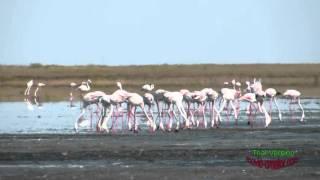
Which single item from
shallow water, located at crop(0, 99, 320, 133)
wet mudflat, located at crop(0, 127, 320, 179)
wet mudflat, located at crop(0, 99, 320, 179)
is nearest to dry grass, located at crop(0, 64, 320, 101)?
shallow water, located at crop(0, 99, 320, 133)

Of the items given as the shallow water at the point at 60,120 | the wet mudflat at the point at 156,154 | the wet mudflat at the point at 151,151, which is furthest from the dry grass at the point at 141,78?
the wet mudflat at the point at 156,154

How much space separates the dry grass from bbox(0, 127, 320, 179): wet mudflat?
37.1m

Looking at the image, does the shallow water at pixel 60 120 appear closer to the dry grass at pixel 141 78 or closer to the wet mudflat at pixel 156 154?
the wet mudflat at pixel 156 154

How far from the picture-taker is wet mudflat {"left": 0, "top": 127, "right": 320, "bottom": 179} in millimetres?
21031

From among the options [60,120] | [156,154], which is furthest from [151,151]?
[60,120]

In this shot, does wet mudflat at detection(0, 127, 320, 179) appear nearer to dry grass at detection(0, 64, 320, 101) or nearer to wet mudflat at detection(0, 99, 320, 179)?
wet mudflat at detection(0, 99, 320, 179)

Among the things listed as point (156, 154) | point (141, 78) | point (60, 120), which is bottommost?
point (156, 154)

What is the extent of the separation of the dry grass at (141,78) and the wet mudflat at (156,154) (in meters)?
37.1

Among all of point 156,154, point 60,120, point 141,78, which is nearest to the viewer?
point 156,154

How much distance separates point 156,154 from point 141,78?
59045mm

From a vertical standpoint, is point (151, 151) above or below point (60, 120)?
below

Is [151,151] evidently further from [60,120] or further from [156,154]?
[60,120]

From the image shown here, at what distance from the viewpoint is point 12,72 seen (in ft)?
299

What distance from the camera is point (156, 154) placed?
25.9 meters
